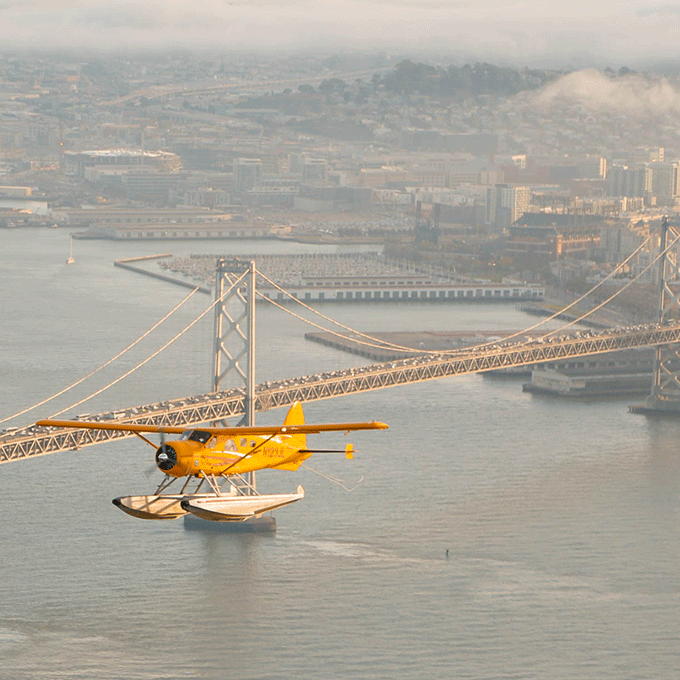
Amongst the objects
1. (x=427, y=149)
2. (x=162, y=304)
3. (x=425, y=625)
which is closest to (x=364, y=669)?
(x=425, y=625)

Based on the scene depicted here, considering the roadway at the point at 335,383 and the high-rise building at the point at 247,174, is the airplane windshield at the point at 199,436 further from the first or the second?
the high-rise building at the point at 247,174

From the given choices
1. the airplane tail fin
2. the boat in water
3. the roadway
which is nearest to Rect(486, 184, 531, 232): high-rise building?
the boat in water

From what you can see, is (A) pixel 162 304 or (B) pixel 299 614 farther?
(A) pixel 162 304

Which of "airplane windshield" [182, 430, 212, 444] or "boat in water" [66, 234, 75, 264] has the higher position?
"airplane windshield" [182, 430, 212, 444]

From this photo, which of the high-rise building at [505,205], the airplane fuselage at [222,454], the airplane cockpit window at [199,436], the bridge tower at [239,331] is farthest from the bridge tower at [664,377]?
the high-rise building at [505,205]

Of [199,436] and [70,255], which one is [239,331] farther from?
[70,255]

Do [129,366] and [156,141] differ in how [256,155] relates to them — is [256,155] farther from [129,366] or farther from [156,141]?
[129,366]

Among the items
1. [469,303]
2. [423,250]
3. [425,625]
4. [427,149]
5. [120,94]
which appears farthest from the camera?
[120,94]

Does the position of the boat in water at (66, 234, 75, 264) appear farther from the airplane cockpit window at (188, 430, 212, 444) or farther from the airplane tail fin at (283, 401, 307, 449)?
the airplane cockpit window at (188, 430, 212, 444)
